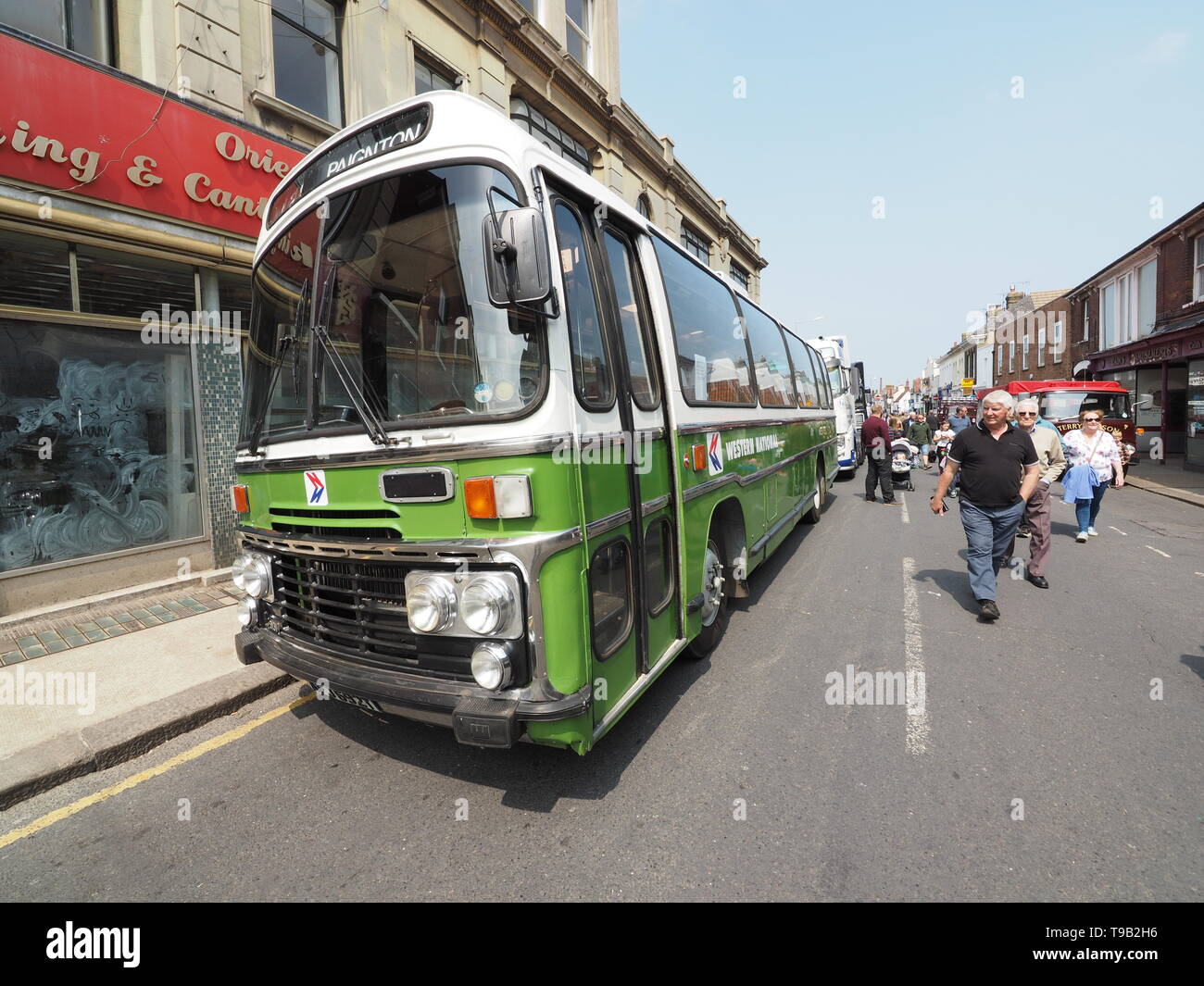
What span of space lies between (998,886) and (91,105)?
8676 mm

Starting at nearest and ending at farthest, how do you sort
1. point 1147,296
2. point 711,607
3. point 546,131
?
point 711,607 < point 546,131 < point 1147,296

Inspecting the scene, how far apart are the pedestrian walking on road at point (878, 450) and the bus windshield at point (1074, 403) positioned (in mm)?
8609

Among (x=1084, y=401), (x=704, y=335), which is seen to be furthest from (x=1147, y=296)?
(x=704, y=335)

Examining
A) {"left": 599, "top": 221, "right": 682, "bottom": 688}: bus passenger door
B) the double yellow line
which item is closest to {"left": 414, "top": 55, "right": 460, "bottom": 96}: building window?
{"left": 599, "top": 221, "right": 682, "bottom": 688}: bus passenger door

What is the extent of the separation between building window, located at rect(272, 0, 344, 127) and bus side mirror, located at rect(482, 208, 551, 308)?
782 cm

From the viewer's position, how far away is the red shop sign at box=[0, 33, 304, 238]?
5.18m

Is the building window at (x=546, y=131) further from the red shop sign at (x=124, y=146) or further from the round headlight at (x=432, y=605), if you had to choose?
the round headlight at (x=432, y=605)

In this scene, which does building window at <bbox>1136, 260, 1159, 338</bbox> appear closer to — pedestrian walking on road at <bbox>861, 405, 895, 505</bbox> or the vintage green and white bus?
pedestrian walking on road at <bbox>861, 405, 895, 505</bbox>

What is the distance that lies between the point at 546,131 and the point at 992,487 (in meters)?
11.6

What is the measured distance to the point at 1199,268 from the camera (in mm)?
18094

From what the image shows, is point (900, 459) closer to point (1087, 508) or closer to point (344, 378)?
point (1087, 508)

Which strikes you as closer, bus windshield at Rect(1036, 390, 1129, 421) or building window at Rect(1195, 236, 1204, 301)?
bus windshield at Rect(1036, 390, 1129, 421)

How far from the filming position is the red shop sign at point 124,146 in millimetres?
Answer: 5184
